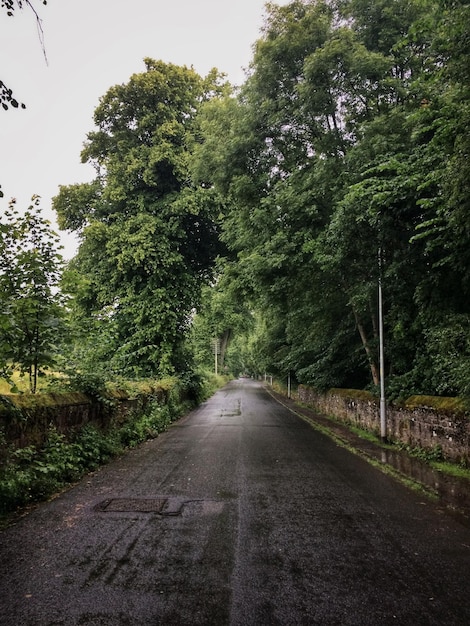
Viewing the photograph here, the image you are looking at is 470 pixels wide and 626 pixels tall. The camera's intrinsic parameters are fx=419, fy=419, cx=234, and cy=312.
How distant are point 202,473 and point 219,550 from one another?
12.0 feet

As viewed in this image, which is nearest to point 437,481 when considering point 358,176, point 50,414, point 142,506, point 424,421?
point 424,421

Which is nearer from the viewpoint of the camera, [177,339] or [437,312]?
[437,312]

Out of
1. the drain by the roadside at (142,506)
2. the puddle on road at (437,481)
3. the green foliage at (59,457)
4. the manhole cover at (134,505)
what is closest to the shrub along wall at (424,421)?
the puddle on road at (437,481)

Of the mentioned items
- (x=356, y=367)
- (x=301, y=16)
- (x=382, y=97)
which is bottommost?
(x=356, y=367)

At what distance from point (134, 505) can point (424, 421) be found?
729 cm

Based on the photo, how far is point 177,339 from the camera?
21.1 meters

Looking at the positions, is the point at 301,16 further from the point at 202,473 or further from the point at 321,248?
the point at 202,473

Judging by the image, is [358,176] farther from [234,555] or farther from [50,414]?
[234,555]

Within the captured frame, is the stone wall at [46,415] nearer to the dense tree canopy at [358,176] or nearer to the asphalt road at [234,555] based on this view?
the asphalt road at [234,555]

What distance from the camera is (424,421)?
10008 mm

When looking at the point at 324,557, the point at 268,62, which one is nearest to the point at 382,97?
the point at 268,62

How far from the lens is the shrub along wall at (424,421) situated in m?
8.54

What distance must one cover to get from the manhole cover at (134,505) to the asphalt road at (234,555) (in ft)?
0.09

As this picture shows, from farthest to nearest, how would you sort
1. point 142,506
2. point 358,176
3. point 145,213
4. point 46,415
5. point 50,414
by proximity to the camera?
point 145,213 → point 358,176 → point 50,414 → point 46,415 → point 142,506
